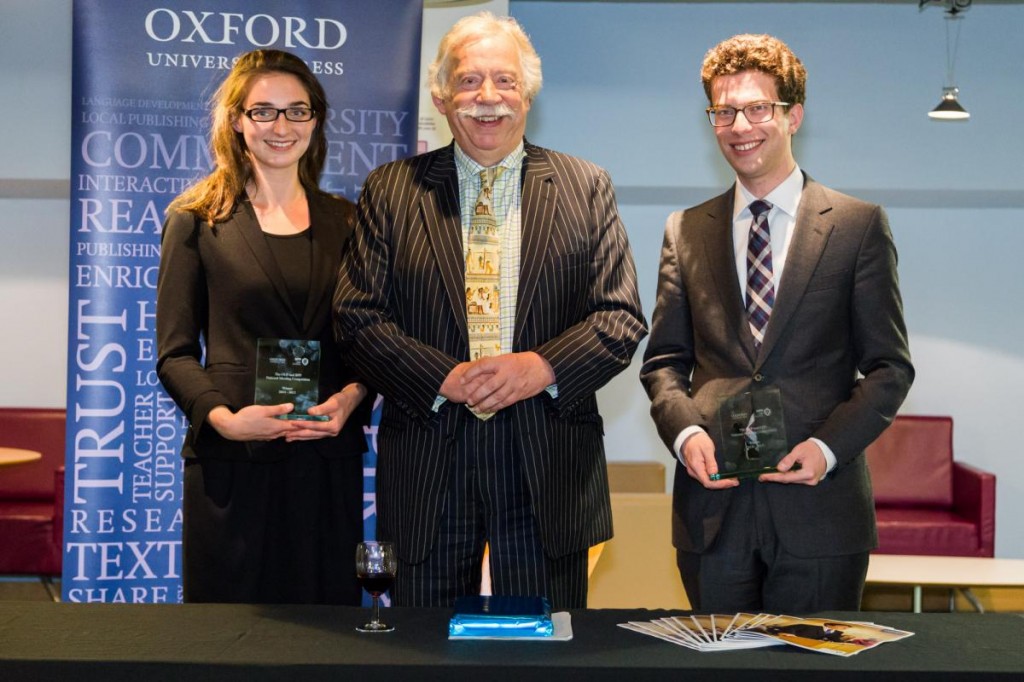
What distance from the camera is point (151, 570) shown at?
164 inches

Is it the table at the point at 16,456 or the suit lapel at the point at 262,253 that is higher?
the suit lapel at the point at 262,253

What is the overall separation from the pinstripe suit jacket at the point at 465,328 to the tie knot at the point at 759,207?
331 mm

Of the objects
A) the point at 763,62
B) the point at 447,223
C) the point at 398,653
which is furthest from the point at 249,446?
the point at 763,62

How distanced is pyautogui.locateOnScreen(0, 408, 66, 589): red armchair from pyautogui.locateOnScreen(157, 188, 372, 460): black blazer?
3.60m

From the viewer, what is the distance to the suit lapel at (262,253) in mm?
2986

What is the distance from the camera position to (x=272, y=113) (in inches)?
121

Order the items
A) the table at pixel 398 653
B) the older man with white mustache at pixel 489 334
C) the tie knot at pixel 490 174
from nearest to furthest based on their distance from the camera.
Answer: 1. the table at pixel 398 653
2. the older man with white mustache at pixel 489 334
3. the tie knot at pixel 490 174

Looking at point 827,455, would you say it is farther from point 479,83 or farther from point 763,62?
point 479,83

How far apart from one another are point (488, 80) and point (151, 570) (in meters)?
2.27

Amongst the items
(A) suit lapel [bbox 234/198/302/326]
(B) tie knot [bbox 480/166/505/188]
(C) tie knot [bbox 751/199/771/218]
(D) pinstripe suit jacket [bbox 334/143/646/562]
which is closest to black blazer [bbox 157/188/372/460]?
(A) suit lapel [bbox 234/198/302/326]

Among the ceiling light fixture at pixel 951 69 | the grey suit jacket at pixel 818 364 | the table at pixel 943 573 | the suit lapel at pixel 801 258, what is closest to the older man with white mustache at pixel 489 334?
the grey suit jacket at pixel 818 364

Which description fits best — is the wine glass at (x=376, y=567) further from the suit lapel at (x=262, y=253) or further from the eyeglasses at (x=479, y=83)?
the eyeglasses at (x=479, y=83)

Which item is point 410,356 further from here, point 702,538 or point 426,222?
point 702,538

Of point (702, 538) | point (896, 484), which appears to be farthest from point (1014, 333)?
point (702, 538)
